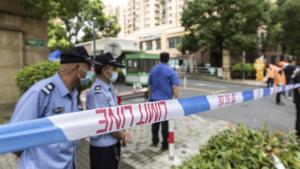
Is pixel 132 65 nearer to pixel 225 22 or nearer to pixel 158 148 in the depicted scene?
pixel 225 22

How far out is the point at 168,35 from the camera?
46.0 m

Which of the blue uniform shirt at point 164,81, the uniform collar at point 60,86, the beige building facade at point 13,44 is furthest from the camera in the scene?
the beige building facade at point 13,44

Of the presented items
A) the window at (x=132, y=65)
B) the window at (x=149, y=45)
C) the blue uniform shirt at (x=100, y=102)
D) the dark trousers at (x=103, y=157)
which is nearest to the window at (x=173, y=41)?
the window at (x=149, y=45)

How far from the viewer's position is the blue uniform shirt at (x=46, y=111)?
1896 mm

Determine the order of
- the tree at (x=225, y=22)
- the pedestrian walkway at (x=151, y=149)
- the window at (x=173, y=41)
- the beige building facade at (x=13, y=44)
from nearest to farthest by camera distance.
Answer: the pedestrian walkway at (x=151, y=149) < the beige building facade at (x=13, y=44) < the tree at (x=225, y=22) < the window at (x=173, y=41)

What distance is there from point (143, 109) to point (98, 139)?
783 millimetres

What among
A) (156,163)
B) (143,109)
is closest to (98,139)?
(143,109)

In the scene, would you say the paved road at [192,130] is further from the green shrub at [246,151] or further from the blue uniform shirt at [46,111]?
the blue uniform shirt at [46,111]

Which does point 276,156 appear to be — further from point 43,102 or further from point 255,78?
point 255,78

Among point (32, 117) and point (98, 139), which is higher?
point (32, 117)

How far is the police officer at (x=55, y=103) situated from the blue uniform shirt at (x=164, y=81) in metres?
3.00

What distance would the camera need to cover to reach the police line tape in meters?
1.52

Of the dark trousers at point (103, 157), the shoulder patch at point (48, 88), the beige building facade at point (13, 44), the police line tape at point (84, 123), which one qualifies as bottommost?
the dark trousers at point (103, 157)

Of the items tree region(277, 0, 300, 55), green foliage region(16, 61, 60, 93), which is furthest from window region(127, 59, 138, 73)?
tree region(277, 0, 300, 55)
